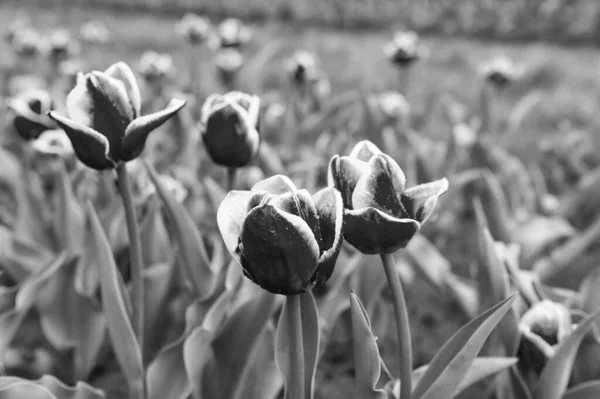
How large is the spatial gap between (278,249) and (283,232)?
0.02m

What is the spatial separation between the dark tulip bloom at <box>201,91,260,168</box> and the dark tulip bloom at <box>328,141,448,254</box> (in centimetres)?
36

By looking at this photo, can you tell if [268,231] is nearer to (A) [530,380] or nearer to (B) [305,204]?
(B) [305,204]

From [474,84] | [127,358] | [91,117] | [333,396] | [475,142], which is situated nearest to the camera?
[91,117]

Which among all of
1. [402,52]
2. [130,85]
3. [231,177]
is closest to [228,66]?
[402,52]

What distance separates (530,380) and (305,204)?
700mm

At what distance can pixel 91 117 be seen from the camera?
1.02 m

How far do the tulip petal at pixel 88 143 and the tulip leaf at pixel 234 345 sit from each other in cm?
38

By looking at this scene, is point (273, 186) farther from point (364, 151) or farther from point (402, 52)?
point (402, 52)

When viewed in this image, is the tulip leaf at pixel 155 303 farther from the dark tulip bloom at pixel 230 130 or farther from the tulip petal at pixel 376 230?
the tulip petal at pixel 376 230

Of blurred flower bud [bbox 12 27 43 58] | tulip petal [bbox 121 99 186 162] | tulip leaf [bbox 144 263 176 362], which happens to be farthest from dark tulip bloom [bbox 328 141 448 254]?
blurred flower bud [bbox 12 27 43 58]

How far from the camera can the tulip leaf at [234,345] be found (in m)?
1.23

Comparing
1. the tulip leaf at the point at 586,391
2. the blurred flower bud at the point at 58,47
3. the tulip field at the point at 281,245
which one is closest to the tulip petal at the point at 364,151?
the tulip field at the point at 281,245

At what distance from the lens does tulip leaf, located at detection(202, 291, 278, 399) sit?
1231mm

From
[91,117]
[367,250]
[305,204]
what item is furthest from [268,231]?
[91,117]
